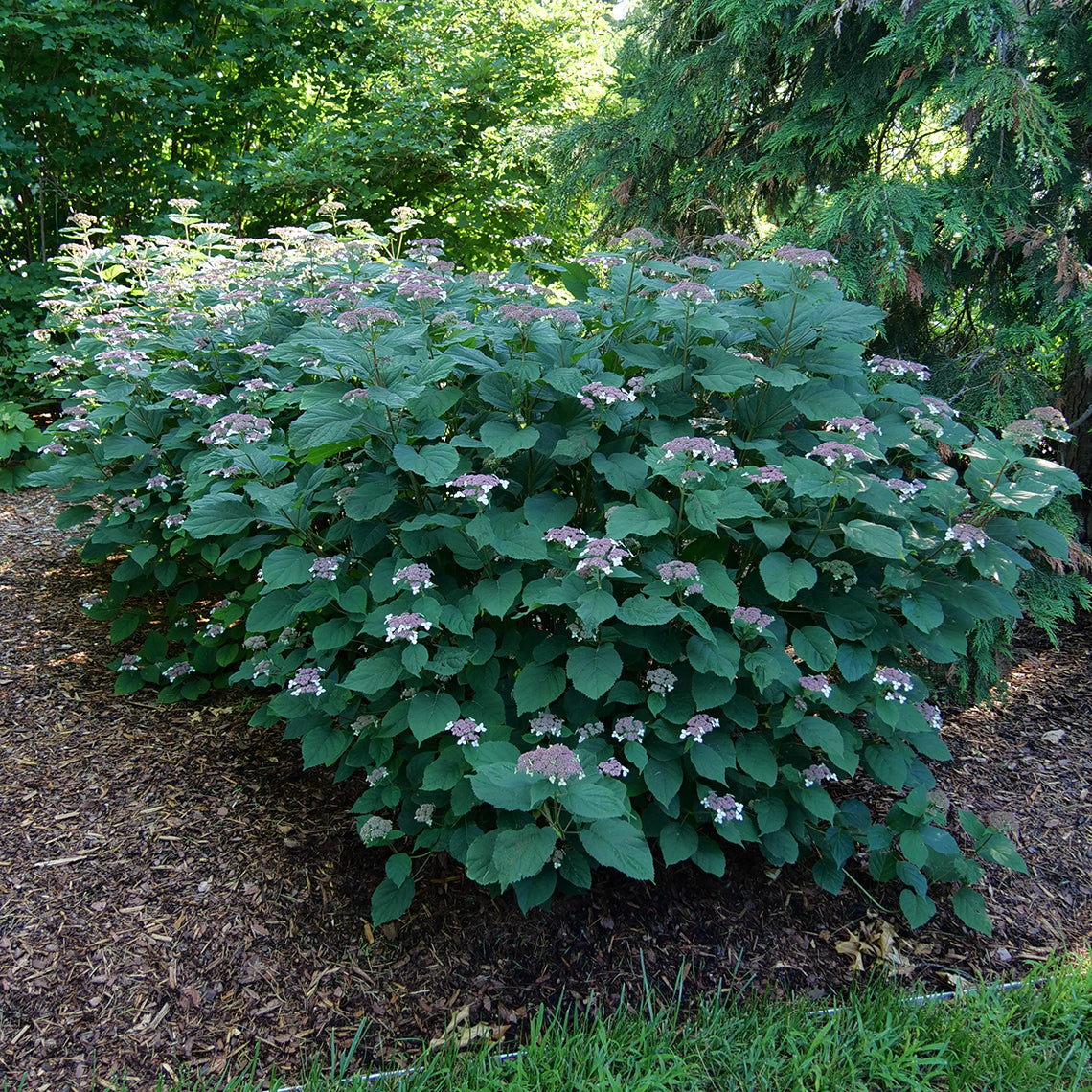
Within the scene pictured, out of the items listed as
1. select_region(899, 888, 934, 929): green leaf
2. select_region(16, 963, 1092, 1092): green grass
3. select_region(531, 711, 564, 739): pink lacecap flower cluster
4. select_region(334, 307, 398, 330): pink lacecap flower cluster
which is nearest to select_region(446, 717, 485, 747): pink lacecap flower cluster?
select_region(531, 711, 564, 739): pink lacecap flower cluster

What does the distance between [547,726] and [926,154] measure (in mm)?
3367

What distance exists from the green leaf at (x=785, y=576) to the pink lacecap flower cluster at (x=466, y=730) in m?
0.71

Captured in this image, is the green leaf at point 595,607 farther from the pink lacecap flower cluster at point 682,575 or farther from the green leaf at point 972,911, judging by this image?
the green leaf at point 972,911

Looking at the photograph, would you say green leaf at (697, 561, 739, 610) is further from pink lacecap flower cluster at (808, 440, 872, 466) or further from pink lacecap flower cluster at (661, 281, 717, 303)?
pink lacecap flower cluster at (661, 281, 717, 303)

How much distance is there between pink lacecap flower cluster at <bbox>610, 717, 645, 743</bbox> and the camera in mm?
1812

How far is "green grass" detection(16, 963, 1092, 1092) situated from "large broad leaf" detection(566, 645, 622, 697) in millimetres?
756

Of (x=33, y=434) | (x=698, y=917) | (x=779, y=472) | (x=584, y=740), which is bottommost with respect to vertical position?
(x=33, y=434)

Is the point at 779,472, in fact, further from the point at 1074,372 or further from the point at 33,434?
the point at 33,434

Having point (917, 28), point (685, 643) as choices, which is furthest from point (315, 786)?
point (917, 28)

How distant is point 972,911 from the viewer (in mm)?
2072

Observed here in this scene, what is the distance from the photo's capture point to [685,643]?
1902 mm

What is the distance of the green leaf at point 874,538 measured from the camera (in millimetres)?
1742

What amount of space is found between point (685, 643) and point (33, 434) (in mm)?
5081

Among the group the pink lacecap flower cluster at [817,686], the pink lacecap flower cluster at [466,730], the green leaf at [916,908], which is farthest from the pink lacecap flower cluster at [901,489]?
the pink lacecap flower cluster at [466,730]
